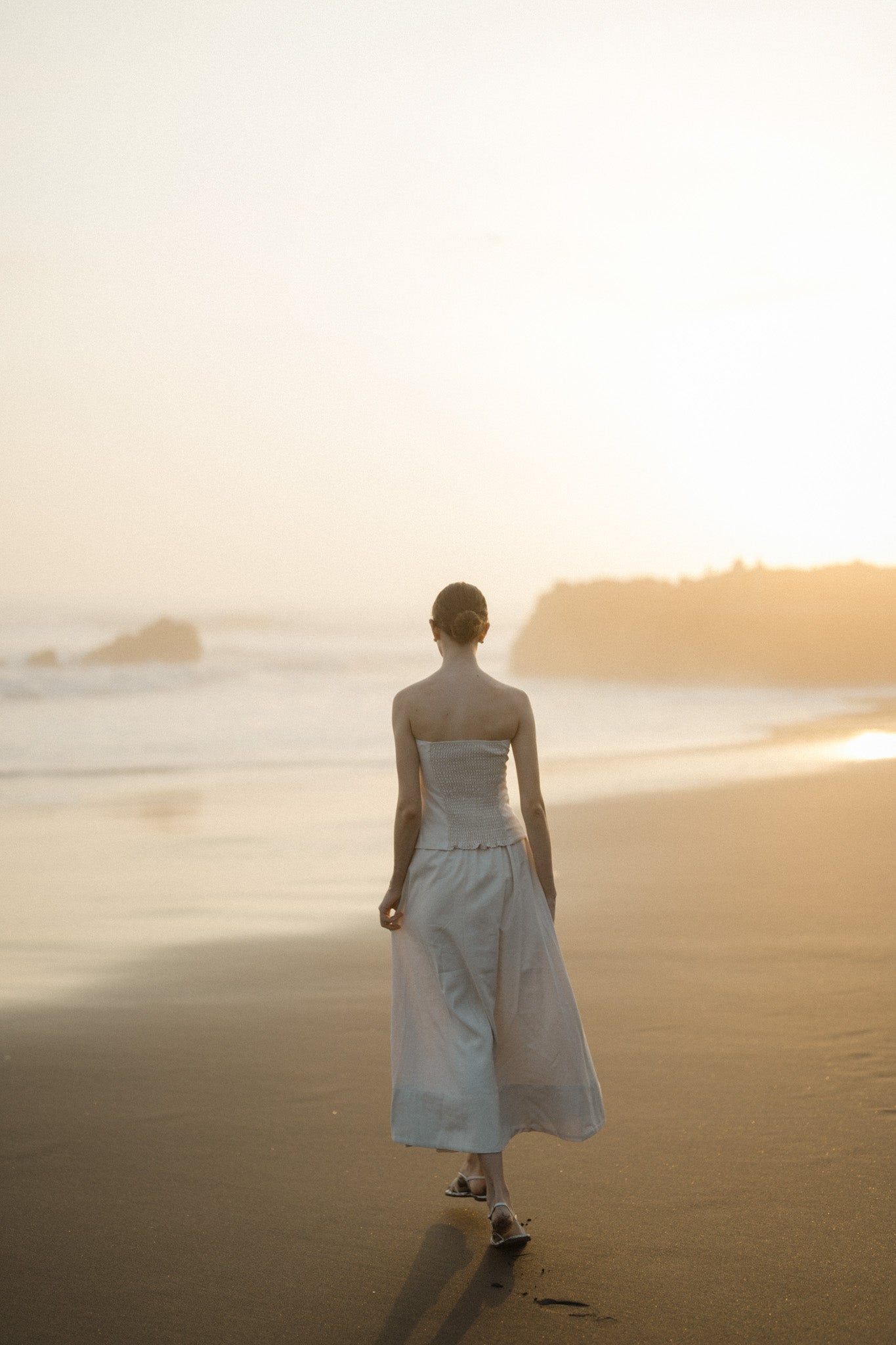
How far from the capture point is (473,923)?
3633mm

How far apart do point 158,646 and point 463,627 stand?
1972 inches

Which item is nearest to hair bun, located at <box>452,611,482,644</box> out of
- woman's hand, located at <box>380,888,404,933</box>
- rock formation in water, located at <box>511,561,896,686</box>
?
woman's hand, located at <box>380,888,404,933</box>

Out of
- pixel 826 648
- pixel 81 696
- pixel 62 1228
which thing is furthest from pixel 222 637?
pixel 62 1228

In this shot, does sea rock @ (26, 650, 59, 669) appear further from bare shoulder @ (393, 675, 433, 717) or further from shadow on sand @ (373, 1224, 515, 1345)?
shadow on sand @ (373, 1224, 515, 1345)

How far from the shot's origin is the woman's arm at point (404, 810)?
368 centimetres

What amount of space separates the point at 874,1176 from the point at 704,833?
718cm

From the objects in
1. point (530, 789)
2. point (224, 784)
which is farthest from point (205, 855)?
point (530, 789)

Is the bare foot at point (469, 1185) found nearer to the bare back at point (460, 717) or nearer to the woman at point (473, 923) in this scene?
the woman at point (473, 923)

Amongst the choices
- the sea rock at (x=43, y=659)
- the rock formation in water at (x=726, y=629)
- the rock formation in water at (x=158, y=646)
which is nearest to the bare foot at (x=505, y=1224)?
the sea rock at (x=43, y=659)

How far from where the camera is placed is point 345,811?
12.5 meters

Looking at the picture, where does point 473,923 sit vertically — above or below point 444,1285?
above

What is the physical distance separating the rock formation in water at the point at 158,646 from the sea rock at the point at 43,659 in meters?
3.81

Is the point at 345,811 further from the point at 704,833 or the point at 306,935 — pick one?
the point at 306,935

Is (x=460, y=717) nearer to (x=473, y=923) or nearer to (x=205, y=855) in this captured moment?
(x=473, y=923)
